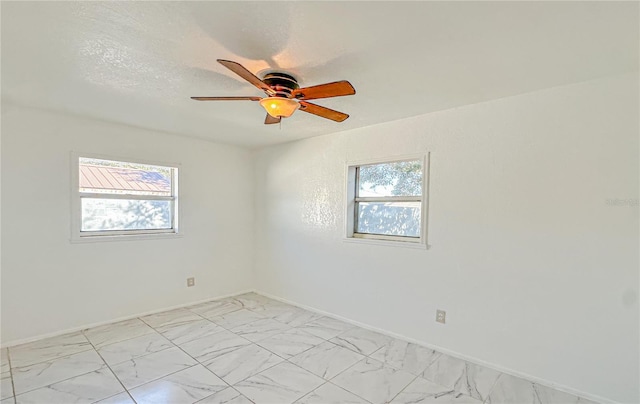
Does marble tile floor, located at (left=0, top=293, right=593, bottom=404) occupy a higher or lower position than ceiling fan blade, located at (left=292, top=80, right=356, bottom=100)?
lower

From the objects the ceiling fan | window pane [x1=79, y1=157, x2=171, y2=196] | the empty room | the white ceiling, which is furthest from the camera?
window pane [x1=79, y1=157, x2=171, y2=196]

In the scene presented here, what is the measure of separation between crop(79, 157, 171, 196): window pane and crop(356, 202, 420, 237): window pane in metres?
2.48

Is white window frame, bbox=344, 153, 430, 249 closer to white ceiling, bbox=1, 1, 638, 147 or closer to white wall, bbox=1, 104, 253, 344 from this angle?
white ceiling, bbox=1, 1, 638, 147

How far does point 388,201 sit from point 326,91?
5.95ft

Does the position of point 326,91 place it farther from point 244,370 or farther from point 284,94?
point 244,370

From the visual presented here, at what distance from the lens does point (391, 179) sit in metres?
3.37

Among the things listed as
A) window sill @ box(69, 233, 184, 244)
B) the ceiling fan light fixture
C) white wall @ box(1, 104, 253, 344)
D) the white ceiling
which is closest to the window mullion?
white wall @ box(1, 104, 253, 344)

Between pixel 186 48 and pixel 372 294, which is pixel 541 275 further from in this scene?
pixel 186 48

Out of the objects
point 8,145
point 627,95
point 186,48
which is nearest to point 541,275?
point 627,95

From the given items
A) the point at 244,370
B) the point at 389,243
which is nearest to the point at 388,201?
the point at 389,243

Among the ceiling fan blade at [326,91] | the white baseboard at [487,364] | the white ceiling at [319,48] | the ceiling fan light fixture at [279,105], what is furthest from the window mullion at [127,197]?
the ceiling fan blade at [326,91]

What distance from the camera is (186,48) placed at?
5.90ft

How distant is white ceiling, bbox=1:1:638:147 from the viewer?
146cm

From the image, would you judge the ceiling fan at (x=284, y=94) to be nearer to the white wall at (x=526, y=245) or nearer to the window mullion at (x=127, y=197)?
the white wall at (x=526, y=245)
